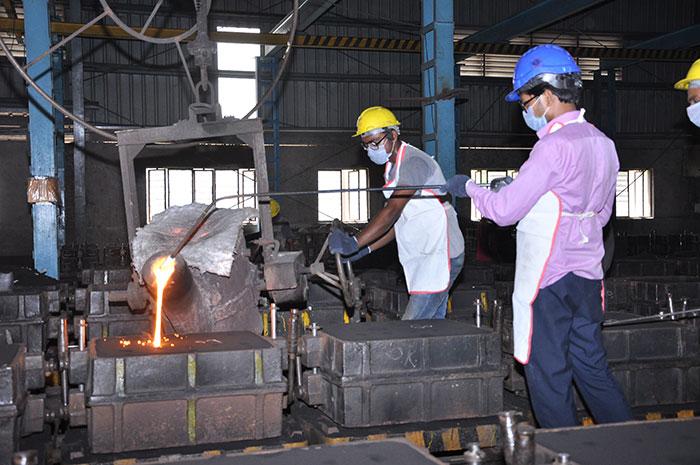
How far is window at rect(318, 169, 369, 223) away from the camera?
66.0 ft

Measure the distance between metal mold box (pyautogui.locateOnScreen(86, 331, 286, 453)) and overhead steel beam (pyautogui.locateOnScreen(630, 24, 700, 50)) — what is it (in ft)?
42.0

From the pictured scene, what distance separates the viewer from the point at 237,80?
62.7 ft

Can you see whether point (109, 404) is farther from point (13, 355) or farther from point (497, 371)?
point (497, 371)

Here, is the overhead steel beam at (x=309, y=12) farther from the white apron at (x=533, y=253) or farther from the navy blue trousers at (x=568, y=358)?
the navy blue trousers at (x=568, y=358)

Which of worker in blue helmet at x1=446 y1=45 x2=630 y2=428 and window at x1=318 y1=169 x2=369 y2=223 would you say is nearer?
worker in blue helmet at x1=446 y1=45 x2=630 y2=428

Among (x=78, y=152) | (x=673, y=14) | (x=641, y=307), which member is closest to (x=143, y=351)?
(x=641, y=307)

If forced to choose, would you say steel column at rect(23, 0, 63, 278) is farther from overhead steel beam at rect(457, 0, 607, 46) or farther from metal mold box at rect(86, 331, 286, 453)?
overhead steel beam at rect(457, 0, 607, 46)

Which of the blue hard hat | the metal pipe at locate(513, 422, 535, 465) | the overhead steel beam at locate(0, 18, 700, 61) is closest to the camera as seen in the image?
the metal pipe at locate(513, 422, 535, 465)

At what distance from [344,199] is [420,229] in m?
15.3

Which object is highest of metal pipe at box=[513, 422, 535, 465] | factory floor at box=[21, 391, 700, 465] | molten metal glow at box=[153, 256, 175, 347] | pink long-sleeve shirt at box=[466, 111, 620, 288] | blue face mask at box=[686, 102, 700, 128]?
blue face mask at box=[686, 102, 700, 128]

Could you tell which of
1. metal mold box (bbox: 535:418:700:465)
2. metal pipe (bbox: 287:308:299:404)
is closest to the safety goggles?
metal pipe (bbox: 287:308:299:404)

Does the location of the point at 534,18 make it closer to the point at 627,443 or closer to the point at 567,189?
the point at 567,189

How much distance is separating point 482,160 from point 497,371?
1787cm

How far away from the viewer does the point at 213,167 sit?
19.4 metres
